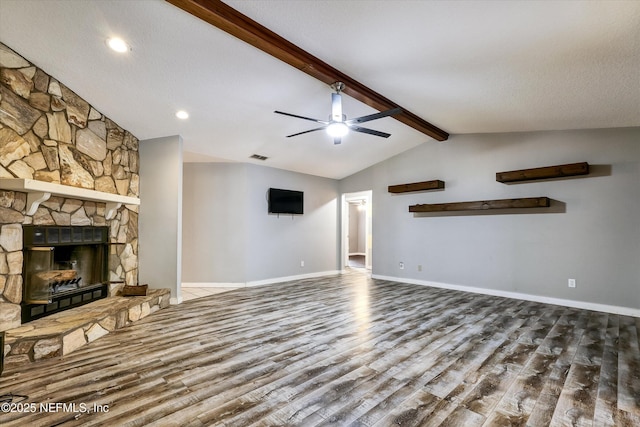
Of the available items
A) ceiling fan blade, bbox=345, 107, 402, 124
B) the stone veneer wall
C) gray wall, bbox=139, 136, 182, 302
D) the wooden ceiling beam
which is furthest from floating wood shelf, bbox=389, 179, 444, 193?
the stone veneer wall

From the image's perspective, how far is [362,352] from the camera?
2908mm

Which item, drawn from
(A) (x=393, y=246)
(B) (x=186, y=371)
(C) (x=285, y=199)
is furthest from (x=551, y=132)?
(B) (x=186, y=371)

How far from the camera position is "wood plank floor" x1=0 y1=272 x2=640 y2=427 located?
6.38 feet

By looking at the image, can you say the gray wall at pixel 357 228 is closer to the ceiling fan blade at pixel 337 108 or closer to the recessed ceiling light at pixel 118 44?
the ceiling fan blade at pixel 337 108

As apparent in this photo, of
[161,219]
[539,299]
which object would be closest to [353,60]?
[161,219]

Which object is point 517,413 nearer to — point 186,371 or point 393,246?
point 186,371

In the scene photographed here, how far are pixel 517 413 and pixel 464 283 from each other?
13.3ft

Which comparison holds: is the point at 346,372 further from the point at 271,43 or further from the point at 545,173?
the point at 545,173

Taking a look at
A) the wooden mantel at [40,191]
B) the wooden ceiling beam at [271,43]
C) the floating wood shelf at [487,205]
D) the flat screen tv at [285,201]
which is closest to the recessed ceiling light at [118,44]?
the wooden ceiling beam at [271,43]

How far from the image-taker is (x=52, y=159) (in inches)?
130

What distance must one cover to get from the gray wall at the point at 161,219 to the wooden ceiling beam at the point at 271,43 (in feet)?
8.80

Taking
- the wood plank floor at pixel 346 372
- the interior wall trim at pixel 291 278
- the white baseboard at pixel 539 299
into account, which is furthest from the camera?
the interior wall trim at pixel 291 278

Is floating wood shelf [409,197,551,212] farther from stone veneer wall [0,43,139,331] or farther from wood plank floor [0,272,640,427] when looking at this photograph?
stone veneer wall [0,43,139,331]

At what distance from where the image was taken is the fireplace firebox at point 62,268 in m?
3.07
